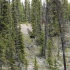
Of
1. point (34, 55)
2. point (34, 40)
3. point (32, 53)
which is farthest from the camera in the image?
point (34, 40)

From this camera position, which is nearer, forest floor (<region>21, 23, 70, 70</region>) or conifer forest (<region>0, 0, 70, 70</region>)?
Answer: conifer forest (<region>0, 0, 70, 70</region>)

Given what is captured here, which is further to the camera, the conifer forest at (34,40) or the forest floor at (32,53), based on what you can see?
the forest floor at (32,53)

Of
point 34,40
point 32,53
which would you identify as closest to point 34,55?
point 32,53

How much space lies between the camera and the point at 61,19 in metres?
25.7

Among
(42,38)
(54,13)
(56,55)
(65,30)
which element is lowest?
(56,55)

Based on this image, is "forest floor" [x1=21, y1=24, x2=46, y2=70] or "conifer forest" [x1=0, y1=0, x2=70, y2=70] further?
"forest floor" [x1=21, y1=24, x2=46, y2=70]

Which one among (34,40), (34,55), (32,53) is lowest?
(34,55)

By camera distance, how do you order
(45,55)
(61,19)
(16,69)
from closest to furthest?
Answer: (61,19) < (16,69) < (45,55)

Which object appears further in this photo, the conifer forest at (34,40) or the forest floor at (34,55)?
the forest floor at (34,55)

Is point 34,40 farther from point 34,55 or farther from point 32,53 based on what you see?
point 34,55

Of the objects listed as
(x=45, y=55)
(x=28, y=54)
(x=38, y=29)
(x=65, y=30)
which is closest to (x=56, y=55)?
(x=45, y=55)

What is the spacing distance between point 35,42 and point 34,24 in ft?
16.8

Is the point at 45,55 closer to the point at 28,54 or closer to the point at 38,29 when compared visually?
the point at 28,54

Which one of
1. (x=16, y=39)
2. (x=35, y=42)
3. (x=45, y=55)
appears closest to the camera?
(x=16, y=39)
